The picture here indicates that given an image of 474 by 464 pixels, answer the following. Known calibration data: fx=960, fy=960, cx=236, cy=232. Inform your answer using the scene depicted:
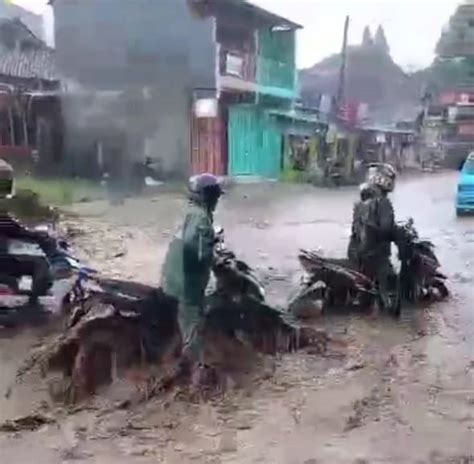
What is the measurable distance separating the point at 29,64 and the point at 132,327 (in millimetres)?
10962

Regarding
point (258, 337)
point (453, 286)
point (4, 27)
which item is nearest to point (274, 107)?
point (4, 27)

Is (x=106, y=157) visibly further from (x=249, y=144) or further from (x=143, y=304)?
(x=143, y=304)

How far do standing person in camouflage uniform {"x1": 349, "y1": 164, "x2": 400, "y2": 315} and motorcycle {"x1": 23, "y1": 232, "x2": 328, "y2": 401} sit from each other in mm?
1716

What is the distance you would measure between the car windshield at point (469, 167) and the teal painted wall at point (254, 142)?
3.70 m

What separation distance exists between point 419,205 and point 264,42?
4.07 meters

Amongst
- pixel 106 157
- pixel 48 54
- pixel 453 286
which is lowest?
pixel 453 286

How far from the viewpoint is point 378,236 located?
293 inches

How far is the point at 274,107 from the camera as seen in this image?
19.5 m

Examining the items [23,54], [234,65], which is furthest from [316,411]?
[234,65]

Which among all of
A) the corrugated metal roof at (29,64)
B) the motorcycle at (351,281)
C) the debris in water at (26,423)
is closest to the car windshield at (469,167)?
the corrugated metal roof at (29,64)

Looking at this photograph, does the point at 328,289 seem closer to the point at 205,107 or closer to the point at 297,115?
the point at 205,107

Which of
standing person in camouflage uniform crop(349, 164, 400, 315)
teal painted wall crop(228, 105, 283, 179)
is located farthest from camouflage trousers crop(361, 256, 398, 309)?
teal painted wall crop(228, 105, 283, 179)

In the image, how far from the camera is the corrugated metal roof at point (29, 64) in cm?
1467

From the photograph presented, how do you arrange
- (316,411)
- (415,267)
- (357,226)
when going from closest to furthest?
(316,411), (357,226), (415,267)
